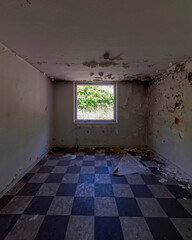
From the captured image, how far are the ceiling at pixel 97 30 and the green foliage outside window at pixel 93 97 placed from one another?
5.51 feet

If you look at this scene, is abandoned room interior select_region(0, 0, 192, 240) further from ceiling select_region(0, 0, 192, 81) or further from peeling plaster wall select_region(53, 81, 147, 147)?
peeling plaster wall select_region(53, 81, 147, 147)

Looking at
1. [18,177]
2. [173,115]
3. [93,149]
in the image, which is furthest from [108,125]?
[18,177]

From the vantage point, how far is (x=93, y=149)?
3797mm

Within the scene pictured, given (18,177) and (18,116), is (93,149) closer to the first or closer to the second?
(18,177)

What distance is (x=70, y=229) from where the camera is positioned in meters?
1.26

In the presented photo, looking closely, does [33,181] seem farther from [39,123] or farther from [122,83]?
[122,83]

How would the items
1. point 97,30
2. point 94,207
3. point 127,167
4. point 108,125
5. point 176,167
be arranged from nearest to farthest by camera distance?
point 97,30 → point 94,207 → point 176,167 → point 127,167 → point 108,125

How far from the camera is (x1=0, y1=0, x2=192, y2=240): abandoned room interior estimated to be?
47.5 inches

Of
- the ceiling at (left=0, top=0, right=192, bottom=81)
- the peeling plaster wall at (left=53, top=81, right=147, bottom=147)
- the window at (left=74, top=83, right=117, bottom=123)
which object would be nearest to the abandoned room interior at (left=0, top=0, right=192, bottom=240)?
the ceiling at (left=0, top=0, right=192, bottom=81)

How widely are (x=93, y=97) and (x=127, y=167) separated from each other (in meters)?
2.27

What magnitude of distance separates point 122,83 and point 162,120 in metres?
1.61

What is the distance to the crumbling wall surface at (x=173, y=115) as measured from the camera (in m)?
2.21

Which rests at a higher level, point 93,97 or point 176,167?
point 93,97

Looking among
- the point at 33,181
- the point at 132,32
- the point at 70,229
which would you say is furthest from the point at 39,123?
the point at 132,32
